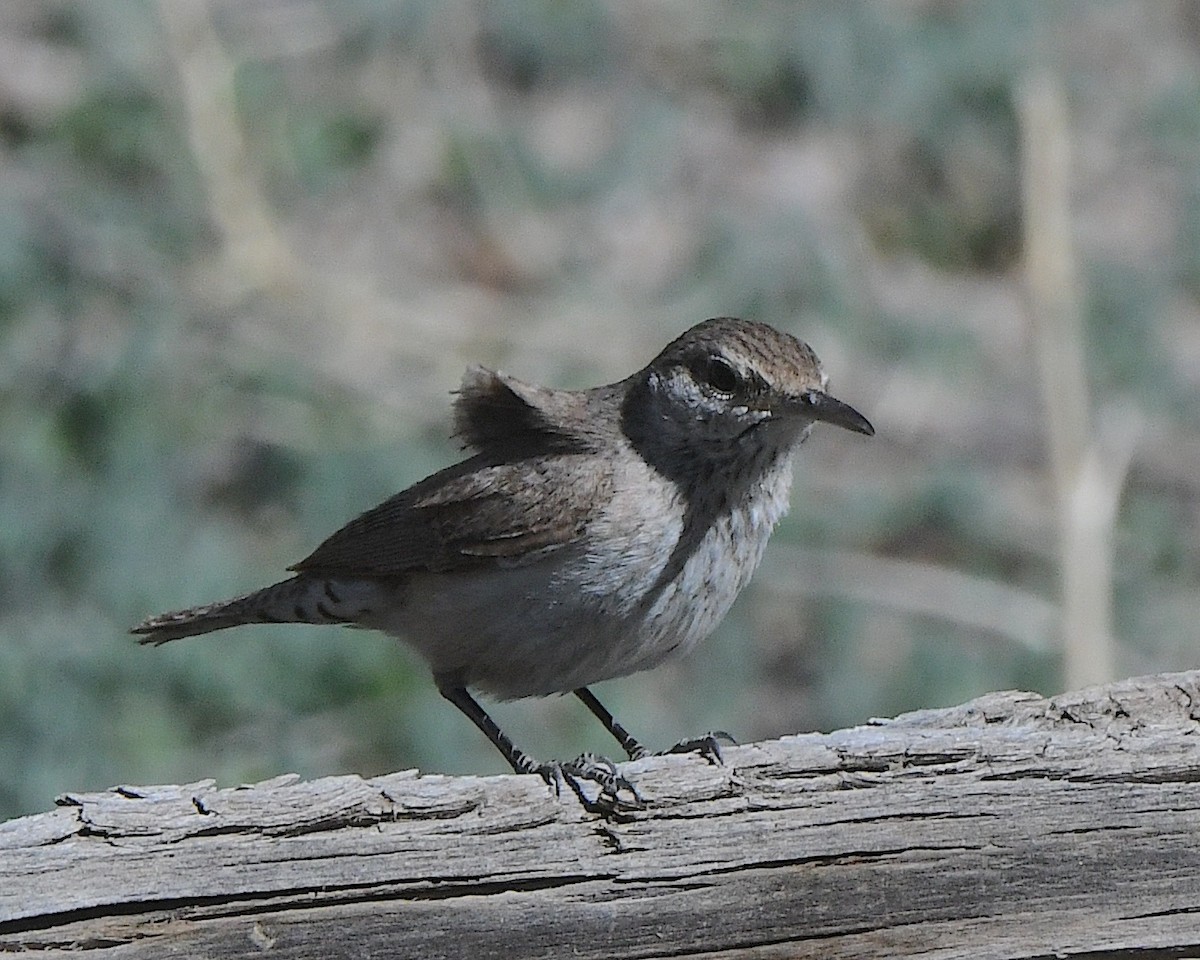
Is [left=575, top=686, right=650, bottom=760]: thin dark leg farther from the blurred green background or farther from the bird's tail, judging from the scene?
the blurred green background

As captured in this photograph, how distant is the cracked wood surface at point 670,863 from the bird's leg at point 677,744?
12 cm

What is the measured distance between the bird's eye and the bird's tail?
3.39ft

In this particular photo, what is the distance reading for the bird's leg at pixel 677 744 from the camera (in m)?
3.43

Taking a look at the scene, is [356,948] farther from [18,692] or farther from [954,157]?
[954,157]

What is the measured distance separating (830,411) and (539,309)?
5554 millimetres

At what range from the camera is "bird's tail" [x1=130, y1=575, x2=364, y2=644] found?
4801 millimetres

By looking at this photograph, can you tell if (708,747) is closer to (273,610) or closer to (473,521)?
(473,521)

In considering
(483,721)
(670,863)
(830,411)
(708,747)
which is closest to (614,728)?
(483,721)

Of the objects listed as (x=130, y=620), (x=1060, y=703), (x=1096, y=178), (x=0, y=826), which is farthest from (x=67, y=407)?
(x=1096, y=178)

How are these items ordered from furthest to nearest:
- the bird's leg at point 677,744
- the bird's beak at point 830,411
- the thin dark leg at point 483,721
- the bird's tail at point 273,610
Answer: the bird's tail at point 273,610 → the thin dark leg at point 483,721 → the bird's beak at point 830,411 → the bird's leg at point 677,744

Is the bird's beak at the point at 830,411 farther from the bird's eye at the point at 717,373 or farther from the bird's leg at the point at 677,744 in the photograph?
the bird's leg at the point at 677,744

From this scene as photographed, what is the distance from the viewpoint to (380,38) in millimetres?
10523

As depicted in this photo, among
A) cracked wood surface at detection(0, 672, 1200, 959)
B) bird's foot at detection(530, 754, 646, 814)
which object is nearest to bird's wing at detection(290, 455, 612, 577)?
bird's foot at detection(530, 754, 646, 814)

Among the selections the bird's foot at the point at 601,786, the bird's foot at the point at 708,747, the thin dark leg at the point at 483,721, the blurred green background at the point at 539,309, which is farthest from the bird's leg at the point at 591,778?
the blurred green background at the point at 539,309
